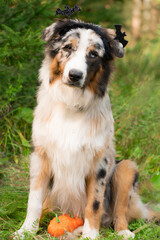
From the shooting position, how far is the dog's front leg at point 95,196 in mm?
3201

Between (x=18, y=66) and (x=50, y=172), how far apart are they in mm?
2083

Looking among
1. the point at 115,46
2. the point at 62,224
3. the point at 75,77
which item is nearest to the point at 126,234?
the point at 62,224

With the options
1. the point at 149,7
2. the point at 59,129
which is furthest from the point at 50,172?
the point at 149,7

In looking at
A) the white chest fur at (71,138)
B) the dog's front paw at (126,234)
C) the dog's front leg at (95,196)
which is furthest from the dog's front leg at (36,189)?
the dog's front paw at (126,234)

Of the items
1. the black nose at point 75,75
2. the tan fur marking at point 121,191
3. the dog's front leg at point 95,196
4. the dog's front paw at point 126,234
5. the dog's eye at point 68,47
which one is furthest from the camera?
the tan fur marking at point 121,191

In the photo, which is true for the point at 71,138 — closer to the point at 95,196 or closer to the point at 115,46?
the point at 95,196

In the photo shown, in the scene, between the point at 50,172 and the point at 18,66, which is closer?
the point at 50,172

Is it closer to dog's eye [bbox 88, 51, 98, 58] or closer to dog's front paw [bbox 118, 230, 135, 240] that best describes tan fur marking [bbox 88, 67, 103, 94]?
dog's eye [bbox 88, 51, 98, 58]

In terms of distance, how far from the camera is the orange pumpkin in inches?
125

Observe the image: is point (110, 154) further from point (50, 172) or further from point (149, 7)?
point (149, 7)

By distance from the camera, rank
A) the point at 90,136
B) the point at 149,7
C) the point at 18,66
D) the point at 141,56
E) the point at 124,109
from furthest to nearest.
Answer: the point at 149,7 → the point at 141,56 → the point at 124,109 → the point at 18,66 → the point at 90,136

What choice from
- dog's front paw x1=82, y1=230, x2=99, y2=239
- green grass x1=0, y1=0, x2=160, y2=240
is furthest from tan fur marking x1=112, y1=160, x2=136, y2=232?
dog's front paw x1=82, y1=230, x2=99, y2=239

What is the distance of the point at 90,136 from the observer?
3.19 meters

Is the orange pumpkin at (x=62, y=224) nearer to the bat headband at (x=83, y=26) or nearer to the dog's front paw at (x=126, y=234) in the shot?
the dog's front paw at (x=126, y=234)
